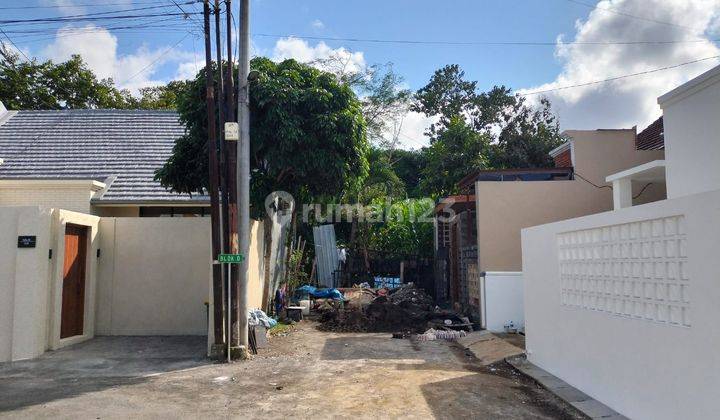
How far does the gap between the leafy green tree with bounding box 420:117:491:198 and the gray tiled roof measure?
417 inches

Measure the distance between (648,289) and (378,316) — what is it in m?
8.10

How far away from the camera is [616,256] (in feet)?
19.1

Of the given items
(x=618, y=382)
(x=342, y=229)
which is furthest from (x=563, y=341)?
(x=342, y=229)

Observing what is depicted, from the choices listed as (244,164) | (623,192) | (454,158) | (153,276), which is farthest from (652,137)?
(153,276)

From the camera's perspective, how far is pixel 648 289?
5.14m

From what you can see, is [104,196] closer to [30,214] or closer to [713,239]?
[30,214]

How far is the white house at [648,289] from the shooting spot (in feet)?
14.1

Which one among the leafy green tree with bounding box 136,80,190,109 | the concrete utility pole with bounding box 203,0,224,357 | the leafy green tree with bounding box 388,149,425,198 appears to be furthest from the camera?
the leafy green tree with bounding box 388,149,425,198

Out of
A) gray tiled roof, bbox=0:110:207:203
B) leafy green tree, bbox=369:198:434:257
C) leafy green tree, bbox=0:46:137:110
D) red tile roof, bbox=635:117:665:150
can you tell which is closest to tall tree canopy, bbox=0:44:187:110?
leafy green tree, bbox=0:46:137:110

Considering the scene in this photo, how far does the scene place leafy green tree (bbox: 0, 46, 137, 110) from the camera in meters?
21.9

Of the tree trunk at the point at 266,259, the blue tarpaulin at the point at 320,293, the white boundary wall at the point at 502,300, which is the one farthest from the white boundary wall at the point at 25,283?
the white boundary wall at the point at 502,300

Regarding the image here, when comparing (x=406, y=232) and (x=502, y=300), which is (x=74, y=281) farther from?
(x=406, y=232)

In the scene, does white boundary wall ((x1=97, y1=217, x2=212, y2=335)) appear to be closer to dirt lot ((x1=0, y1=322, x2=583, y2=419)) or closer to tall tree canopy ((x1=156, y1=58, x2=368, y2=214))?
dirt lot ((x1=0, y1=322, x2=583, y2=419))

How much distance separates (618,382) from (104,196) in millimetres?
11305
